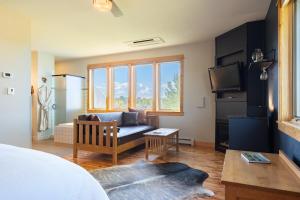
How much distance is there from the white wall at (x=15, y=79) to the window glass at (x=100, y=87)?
9.42 feet

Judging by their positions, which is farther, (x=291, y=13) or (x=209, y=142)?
(x=209, y=142)

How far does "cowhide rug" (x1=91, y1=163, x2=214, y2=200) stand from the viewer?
2160 mm

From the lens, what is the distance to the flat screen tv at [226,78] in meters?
3.61

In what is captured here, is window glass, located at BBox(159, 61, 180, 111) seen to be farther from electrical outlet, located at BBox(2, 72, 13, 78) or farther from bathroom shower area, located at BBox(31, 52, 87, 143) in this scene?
electrical outlet, located at BBox(2, 72, 13, 78)

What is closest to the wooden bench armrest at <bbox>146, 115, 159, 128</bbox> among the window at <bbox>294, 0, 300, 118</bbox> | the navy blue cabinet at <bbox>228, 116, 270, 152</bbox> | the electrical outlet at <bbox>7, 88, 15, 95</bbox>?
the navy blue cabinet at <bbox>228, 116, 270, 152</bbox>

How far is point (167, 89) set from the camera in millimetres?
5141

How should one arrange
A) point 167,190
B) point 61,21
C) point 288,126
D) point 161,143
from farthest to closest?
point 161,143 < point 61,21 < point 167,190 < point 288,126

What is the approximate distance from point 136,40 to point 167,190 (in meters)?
3.23

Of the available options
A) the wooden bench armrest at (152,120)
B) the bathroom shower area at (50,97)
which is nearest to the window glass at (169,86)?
the wooden bench armrest at (152,120)

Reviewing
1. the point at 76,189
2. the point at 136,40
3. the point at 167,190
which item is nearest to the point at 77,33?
the point at 136,40

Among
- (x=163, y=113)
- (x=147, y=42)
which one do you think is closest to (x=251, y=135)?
(x=163, y=113)

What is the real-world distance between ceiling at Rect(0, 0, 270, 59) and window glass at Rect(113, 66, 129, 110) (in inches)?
41.8

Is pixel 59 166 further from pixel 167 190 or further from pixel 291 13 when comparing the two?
pixel 291 13

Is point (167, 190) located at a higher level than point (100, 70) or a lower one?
lower
